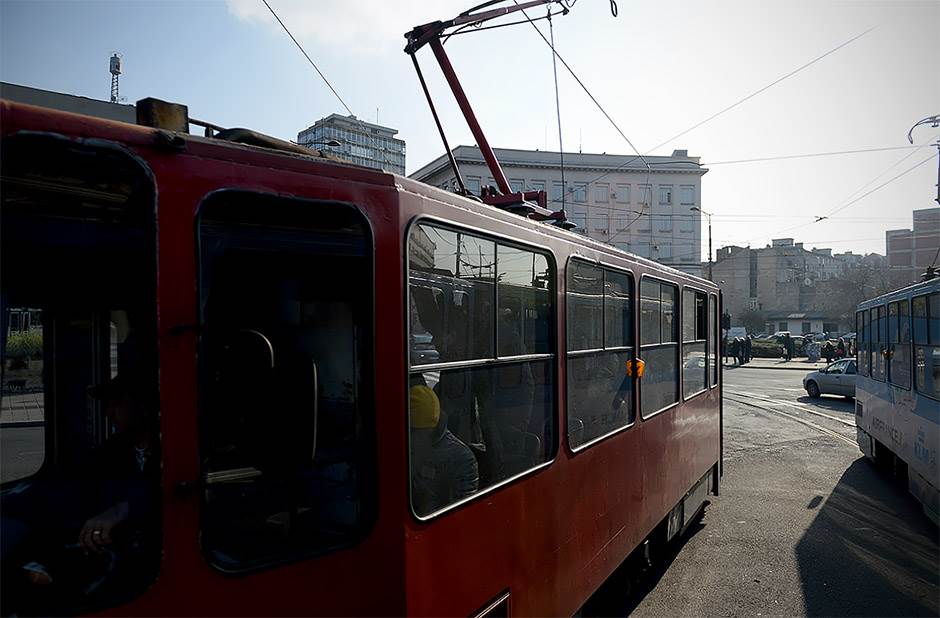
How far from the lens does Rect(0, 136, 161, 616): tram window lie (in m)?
1.75

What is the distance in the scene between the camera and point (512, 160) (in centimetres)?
4959

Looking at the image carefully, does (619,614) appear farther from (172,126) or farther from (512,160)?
(512,160)

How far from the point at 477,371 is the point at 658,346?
10.5 ft

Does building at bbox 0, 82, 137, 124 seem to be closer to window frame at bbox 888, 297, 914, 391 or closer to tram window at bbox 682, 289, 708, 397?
tram window at bbox 682, 289, 708, 397

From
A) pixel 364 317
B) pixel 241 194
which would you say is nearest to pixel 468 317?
pixel 364 317

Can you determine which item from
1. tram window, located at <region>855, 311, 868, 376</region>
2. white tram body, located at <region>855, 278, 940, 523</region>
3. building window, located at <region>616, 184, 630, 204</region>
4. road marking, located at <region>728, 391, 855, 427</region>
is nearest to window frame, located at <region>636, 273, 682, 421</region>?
white tram body, located at <region>855, 278, 940, 523</region>

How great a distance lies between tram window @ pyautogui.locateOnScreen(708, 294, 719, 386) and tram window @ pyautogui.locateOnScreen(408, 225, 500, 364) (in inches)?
226

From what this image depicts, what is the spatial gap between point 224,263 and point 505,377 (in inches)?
57.9

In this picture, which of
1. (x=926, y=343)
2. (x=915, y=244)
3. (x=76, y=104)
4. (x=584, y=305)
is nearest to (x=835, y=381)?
(x=926, y=343)

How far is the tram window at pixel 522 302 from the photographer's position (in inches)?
118

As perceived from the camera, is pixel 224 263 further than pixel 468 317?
No

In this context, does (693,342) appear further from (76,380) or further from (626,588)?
(76,380)

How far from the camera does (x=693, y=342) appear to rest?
6.99 metres

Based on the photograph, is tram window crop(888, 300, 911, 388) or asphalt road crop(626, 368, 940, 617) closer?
asphalt road crop(626, 368, 940, 617)
